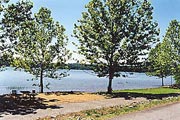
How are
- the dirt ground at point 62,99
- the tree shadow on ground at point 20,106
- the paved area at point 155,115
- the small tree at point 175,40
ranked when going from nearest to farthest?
1. the paved area at point 155,115
2. the tree shadow on ground at point 20,106
3. the dirt ground at point 62,99
4. the small tree at point 175,40

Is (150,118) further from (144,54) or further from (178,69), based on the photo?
(178,69)

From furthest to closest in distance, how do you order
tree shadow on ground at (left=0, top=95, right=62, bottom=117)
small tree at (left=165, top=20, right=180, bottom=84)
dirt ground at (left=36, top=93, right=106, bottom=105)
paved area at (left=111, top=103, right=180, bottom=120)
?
small tree at (left=165, top=20, right=180, bottom=84) < dirt ground at (left=36, top=93, right=106, bottom=105) < tree shadow on ground at (left=0, top=95, right=62, bottom=117) < paved area at (left=111, top=103, right=180, bottom=120)

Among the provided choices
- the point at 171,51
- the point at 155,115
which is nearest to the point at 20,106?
the point at 155,115

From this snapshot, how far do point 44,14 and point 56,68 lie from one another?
6.48 meters

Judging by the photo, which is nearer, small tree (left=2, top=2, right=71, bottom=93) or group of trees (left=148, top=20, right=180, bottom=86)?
small tree (left=2, top=2, right=71, bottom=93)

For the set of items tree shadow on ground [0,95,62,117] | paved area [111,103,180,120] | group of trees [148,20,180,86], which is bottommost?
paved area [111,103,180,120]

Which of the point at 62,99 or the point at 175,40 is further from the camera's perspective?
the point at 175,40

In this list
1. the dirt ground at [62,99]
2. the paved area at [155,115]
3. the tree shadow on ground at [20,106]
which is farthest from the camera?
the dirt ground at [62,99]

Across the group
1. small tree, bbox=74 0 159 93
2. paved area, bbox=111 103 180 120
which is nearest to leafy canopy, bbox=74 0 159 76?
small tree, bbox=74 0 159 93

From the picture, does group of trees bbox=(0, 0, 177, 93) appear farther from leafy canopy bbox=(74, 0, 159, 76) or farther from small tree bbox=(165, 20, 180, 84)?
small tree bbox=(165, 20, 180, 84)

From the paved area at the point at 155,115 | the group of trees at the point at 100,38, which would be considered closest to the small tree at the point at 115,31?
the group of trees at the point at 100,38

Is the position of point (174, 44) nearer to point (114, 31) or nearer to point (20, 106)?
point (114, 31)

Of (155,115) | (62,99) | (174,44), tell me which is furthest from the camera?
(174,44)

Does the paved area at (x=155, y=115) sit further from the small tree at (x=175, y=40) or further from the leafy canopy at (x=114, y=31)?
the small tree at (x=175, y=40)
